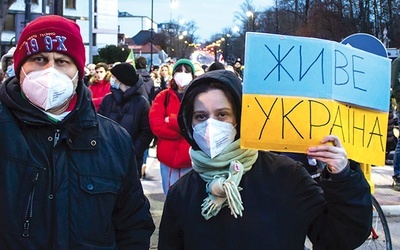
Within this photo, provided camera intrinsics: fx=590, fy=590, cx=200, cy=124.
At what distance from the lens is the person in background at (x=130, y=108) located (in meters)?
6.64

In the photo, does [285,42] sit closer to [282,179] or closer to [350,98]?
[350,98]

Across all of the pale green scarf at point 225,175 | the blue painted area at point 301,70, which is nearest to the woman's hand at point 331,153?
the blue painted area at point 301,70

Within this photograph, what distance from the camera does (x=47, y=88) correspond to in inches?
91.5

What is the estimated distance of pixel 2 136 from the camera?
2289mm

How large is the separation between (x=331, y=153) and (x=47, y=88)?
1120 mm

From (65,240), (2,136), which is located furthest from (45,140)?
(65,240)

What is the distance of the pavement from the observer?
6.54 metres

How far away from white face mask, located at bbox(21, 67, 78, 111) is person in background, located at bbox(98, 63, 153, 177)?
165 inches

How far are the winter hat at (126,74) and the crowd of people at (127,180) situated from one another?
4.11 meters

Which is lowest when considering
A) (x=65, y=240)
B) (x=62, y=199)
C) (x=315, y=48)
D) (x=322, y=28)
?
(x=65, y=240)

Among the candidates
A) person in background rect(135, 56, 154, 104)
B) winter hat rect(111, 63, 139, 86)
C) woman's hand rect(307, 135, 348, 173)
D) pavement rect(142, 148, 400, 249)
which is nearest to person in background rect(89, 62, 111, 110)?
person in background rect(135, 56, 154, 104)

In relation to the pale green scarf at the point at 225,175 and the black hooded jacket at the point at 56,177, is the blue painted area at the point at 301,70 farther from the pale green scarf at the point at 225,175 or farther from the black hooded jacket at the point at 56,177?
the black hooded jacket at the point at 56,177

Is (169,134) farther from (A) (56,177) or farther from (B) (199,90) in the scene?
(A) (56,177)

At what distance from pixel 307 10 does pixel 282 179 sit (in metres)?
53.1
